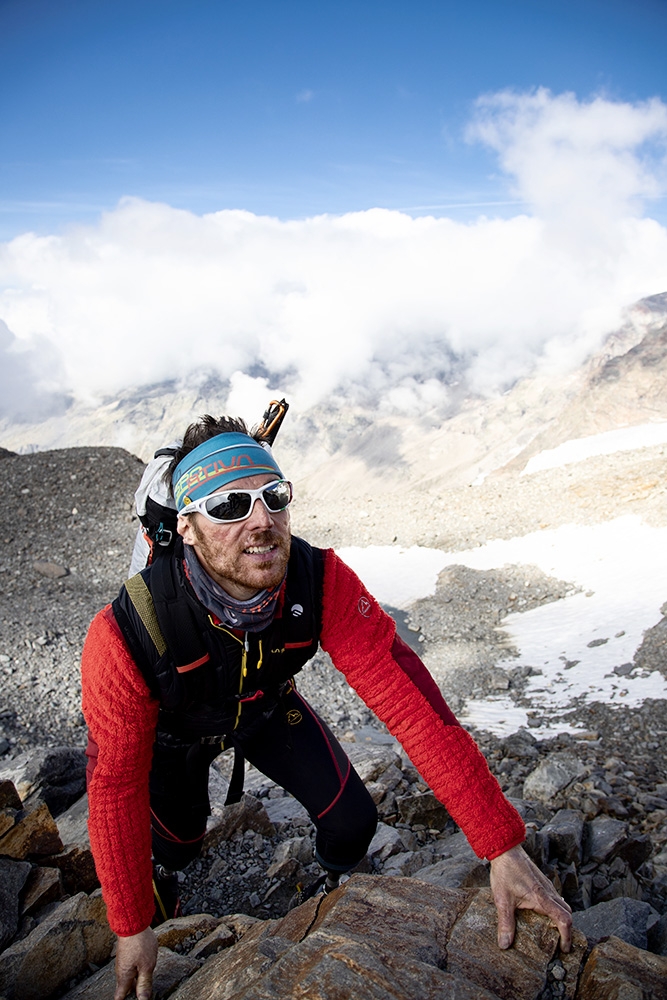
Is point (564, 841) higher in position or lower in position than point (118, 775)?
lower

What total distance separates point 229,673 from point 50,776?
13.4 feet

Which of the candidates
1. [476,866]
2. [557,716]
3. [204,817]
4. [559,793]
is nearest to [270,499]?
[204,817]

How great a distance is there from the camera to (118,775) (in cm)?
309

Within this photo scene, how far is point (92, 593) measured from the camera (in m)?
16.7

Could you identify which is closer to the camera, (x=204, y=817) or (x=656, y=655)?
(x=204, y=817)

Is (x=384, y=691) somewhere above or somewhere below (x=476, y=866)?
above

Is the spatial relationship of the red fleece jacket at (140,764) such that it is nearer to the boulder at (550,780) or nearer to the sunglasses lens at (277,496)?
the sunglasses lens at (277,496)

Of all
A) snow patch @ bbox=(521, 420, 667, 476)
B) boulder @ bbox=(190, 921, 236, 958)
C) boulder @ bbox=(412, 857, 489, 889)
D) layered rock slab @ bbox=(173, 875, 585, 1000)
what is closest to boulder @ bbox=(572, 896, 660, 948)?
boulder @ bbox=(412, 857, 489, 889)

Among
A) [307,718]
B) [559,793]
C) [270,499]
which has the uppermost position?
[270,499]

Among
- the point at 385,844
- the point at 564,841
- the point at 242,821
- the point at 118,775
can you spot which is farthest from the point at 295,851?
the point at 118,775

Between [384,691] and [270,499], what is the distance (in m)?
1.27

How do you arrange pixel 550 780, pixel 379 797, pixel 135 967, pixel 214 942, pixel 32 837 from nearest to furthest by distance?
pixel 135 967 → pixel 214 942 → pixel 32 837 → pixel 379 797 → pixel 550 780

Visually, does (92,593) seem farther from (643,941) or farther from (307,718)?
(643,941)

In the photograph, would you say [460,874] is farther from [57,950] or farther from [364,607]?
[57,950]
